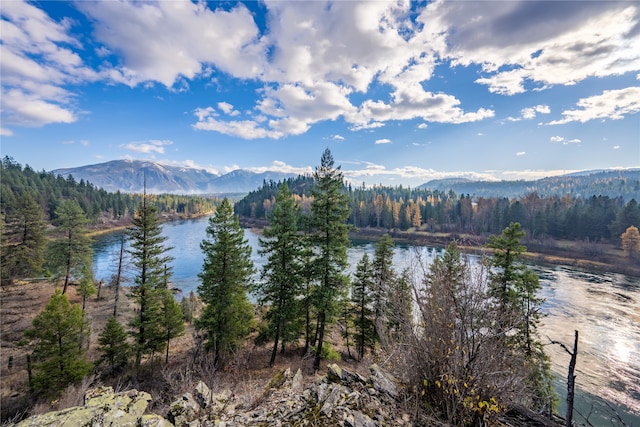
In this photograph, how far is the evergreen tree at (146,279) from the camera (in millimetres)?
16938

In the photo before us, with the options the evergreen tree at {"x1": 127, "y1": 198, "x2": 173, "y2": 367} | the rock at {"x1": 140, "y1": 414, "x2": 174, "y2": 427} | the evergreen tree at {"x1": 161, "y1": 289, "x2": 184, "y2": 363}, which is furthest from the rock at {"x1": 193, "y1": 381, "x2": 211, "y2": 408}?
the evergreen tree at {"x1": 161, "y1": 289, "x2": 184, "y2": 363}

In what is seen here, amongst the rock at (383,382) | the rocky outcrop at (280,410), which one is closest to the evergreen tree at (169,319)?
the rocky outcrop at (280,410)

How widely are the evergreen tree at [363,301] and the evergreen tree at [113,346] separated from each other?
48.2 feet

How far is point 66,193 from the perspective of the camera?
9619 cm

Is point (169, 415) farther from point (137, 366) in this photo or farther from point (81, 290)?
point (81, 290)

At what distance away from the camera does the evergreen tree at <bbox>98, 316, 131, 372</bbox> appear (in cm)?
1681

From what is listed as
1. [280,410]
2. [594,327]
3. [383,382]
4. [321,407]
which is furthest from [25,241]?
[594,327]

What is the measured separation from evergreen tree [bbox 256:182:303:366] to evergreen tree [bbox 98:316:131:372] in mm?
8772

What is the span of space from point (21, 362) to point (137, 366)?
25.7 feet

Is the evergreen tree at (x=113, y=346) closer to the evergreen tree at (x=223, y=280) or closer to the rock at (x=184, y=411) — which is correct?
the evergreen tree at (x=223, y=280)

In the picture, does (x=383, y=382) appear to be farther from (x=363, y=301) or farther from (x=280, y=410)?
(x=363, y=301)

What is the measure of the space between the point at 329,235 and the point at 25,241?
35589 mm

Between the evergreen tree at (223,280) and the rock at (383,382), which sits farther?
the evergreen tree at (223,280)

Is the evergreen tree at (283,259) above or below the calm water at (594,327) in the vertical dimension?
above
